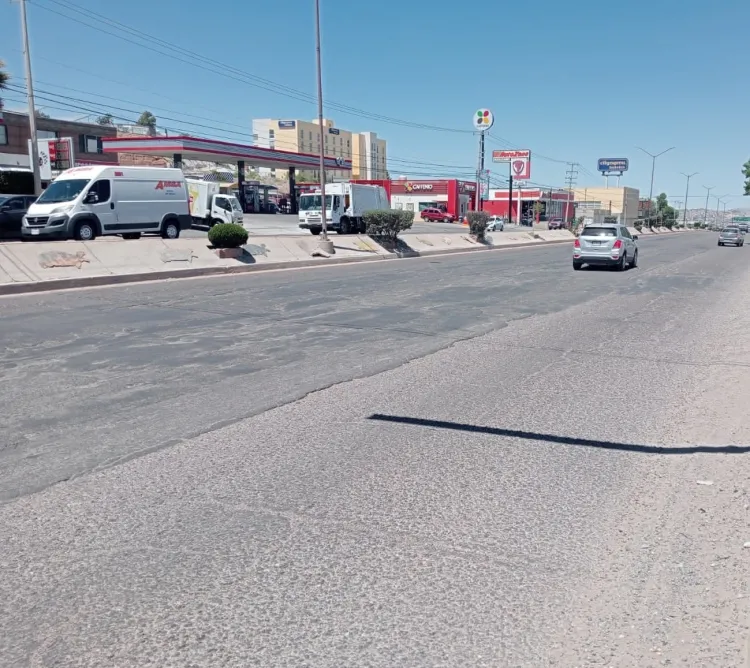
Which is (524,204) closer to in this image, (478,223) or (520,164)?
(520,164)

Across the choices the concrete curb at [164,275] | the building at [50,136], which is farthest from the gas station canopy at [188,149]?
the concrete curb at [164,275]

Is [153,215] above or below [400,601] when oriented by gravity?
above

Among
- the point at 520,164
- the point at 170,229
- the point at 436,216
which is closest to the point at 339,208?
the point at 170,229

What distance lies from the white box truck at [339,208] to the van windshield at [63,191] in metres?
16.0

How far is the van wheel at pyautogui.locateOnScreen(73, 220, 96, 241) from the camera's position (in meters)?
21.7

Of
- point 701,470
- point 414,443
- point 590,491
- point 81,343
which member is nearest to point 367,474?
point 414,443

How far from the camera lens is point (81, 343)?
961cm

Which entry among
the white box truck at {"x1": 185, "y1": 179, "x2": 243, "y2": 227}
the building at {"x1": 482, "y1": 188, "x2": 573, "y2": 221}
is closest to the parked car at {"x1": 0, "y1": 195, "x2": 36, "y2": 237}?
the white box truck at {"x1": 185, "y1": 179, "x2": 243, "y2": 227}

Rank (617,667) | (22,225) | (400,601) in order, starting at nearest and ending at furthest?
1. (617,667)
2. (400,601)
3. (22,225)

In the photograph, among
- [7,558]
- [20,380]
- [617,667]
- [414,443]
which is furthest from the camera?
[20,380]

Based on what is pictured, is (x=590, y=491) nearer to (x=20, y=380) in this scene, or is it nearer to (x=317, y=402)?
(x=317, y=402)

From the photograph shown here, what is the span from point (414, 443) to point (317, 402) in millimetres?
1486

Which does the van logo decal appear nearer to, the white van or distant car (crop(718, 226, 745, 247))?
the white van

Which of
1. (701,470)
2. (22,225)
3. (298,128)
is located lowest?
(701,470)
